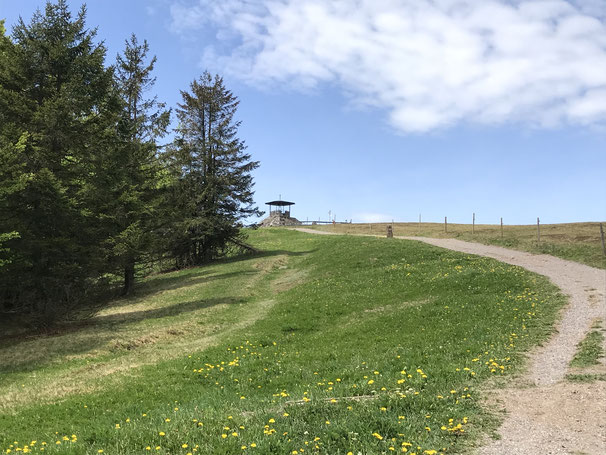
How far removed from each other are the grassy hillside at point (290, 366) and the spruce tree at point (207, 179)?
12491 mm

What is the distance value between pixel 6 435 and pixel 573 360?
40.2 ft

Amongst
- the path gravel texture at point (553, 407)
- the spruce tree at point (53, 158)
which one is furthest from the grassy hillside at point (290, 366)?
the spruce tree at point (53, 158)

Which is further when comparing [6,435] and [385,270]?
[385,270]

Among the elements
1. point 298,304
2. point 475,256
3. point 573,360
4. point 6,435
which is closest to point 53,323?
point 298,304

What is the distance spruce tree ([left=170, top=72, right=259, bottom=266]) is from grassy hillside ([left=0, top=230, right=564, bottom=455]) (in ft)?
41.0

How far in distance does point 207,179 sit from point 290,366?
29402mm

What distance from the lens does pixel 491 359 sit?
9828 mm

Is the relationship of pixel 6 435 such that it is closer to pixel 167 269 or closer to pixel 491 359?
pixel 491 359

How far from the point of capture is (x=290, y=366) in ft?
37.5

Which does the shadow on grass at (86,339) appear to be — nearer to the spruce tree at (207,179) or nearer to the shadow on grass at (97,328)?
the shadow on grass at (97,328)

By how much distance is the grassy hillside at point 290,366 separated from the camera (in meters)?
6.38

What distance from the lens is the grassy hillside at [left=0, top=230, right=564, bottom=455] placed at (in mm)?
6379

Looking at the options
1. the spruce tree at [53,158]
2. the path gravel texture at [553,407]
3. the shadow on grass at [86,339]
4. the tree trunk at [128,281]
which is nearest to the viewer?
the path gravel texture at [553,407]

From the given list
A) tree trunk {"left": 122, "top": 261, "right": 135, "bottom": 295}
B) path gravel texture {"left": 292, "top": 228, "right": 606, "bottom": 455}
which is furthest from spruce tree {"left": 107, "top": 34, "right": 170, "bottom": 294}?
path gravel texture {"left": 292, "top": 228, "right": 606, "bottom": 455}
